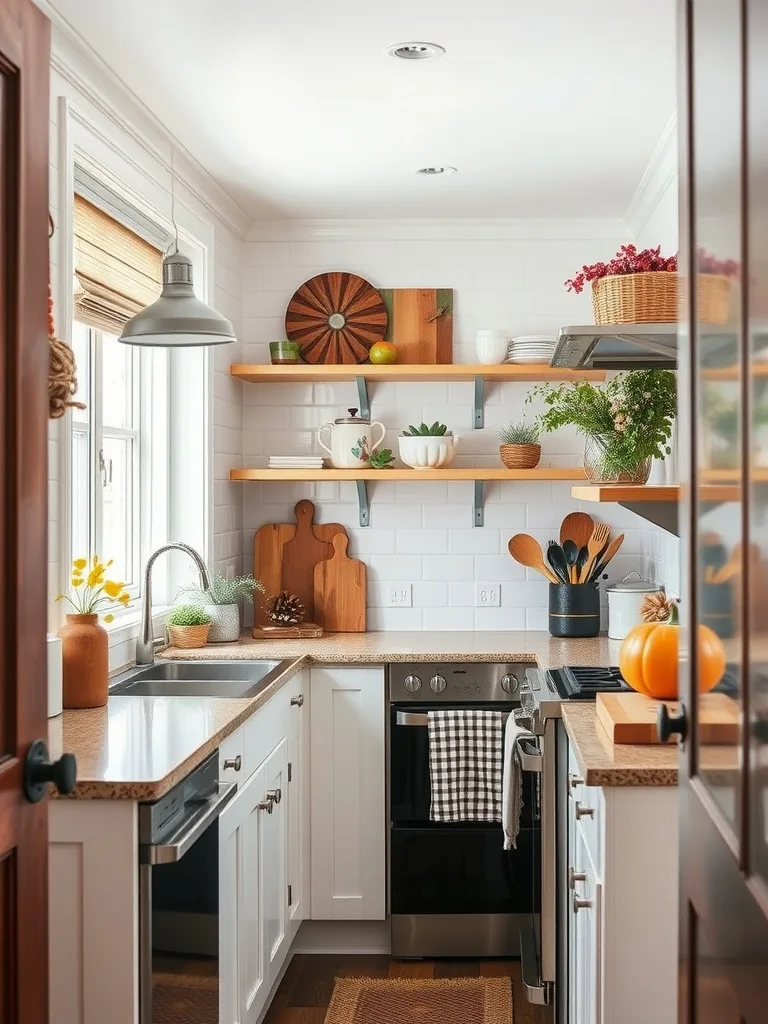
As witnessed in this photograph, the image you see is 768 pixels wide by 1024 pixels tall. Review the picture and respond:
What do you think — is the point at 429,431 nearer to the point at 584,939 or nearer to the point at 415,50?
the point at 415,50

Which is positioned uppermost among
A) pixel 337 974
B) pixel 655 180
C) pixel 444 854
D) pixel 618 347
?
pixel 655 180

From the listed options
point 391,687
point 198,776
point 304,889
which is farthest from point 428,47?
point 304,889

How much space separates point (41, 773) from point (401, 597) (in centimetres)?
294

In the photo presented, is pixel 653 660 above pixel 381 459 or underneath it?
underneath

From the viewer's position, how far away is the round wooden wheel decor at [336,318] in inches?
173

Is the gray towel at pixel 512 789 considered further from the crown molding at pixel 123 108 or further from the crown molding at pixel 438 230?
the crown molding at pixel 438 230

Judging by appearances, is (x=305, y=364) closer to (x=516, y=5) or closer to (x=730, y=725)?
(x=516, y=5)

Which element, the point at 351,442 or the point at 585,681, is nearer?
the point at 585,681

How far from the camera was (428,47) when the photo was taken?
2.69 meters

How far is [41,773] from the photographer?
4.95 ft

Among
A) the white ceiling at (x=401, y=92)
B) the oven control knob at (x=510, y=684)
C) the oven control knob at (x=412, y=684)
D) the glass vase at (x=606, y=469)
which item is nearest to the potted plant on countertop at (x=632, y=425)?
the glass vase at (x=606, y=469)

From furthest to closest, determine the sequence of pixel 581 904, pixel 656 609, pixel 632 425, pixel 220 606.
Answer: pixel 220 606
pixel 656 609
pixel 632 425
pixel 581 904

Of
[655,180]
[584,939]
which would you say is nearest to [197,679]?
[584,939]

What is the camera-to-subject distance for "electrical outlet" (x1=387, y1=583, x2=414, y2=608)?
441 centimetres
